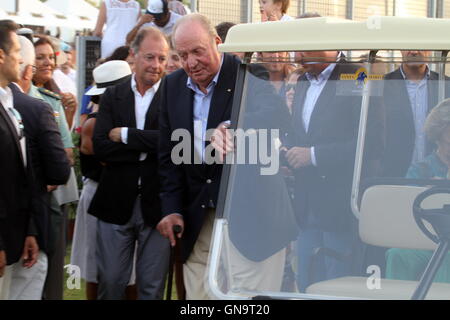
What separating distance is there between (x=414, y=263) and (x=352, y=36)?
882 mm

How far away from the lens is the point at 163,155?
5062 mm

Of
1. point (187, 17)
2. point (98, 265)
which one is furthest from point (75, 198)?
point (187, 17)

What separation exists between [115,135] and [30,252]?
1208 millimetres

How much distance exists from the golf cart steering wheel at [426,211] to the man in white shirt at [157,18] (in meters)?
6.15

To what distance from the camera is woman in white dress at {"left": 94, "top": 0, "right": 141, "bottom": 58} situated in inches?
382

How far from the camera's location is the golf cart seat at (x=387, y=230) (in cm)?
341

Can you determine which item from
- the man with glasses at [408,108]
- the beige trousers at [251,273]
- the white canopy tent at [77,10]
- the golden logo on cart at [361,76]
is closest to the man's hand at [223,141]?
the beige trousers at [251,273]

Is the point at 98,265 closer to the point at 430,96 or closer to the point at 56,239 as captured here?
the point at 56,239

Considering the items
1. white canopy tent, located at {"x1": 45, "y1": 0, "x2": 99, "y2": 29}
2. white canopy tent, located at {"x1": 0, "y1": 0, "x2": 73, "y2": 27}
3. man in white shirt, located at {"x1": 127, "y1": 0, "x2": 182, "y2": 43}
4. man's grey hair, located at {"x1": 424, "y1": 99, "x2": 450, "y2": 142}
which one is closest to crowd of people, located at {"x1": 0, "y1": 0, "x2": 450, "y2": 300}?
man's grey hair, located at {"x1": 424, "y1": 99, "x2": 450, "y2": 142}

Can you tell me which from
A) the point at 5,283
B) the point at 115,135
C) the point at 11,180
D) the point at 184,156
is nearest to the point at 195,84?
the point at 184,156

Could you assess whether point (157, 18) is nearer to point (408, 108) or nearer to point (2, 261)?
point (2, 261)

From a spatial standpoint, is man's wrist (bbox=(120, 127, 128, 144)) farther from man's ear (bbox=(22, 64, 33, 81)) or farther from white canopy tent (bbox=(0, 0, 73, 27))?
white canopy tent (bbox=(0, 0, 73, 27))

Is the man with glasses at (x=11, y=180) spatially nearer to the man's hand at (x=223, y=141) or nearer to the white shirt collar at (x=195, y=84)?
the white shirt collar at (x=195, y=84)

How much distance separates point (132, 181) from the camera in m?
5.92
